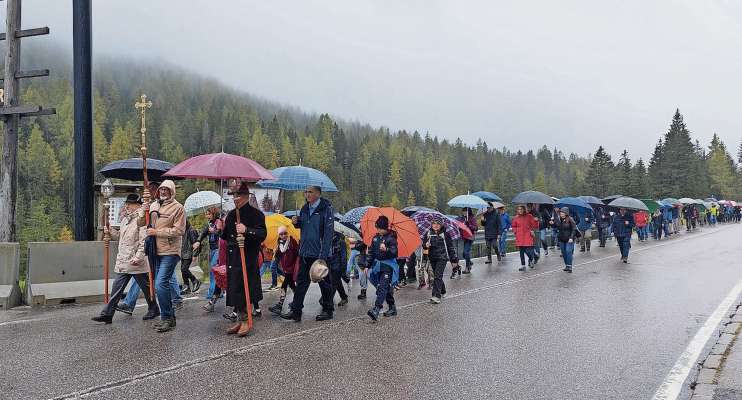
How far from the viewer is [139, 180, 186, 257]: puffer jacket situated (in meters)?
7.44

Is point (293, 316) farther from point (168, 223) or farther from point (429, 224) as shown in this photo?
point (429, 224)

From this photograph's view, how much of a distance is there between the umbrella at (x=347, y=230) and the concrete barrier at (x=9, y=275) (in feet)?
17.7

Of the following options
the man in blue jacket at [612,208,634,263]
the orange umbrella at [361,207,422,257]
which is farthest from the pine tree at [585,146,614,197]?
the orange umbrella at [361,207,422,257]

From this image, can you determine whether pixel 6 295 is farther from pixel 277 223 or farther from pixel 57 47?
pixel 57 47

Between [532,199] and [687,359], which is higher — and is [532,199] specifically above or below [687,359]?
above

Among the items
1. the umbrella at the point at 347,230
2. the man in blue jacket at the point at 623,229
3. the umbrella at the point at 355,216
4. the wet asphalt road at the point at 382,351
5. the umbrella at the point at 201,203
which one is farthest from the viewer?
the man in blue jacket at the point at 623,229

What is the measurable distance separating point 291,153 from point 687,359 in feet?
375

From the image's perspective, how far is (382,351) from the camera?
21.1ft

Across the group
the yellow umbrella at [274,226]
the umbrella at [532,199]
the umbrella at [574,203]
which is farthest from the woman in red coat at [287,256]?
the umbrella at [574,203]

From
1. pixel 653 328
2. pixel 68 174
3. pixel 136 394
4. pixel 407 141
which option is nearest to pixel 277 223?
pixel 136 394

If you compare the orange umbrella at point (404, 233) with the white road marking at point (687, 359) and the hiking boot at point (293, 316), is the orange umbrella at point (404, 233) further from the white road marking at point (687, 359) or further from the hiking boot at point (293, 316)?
the white road marking at point (687, 359)

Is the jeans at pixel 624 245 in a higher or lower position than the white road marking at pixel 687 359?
higher

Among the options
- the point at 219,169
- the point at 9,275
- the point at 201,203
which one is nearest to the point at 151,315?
the point at 219,169

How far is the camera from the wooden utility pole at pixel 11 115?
12.1 m
